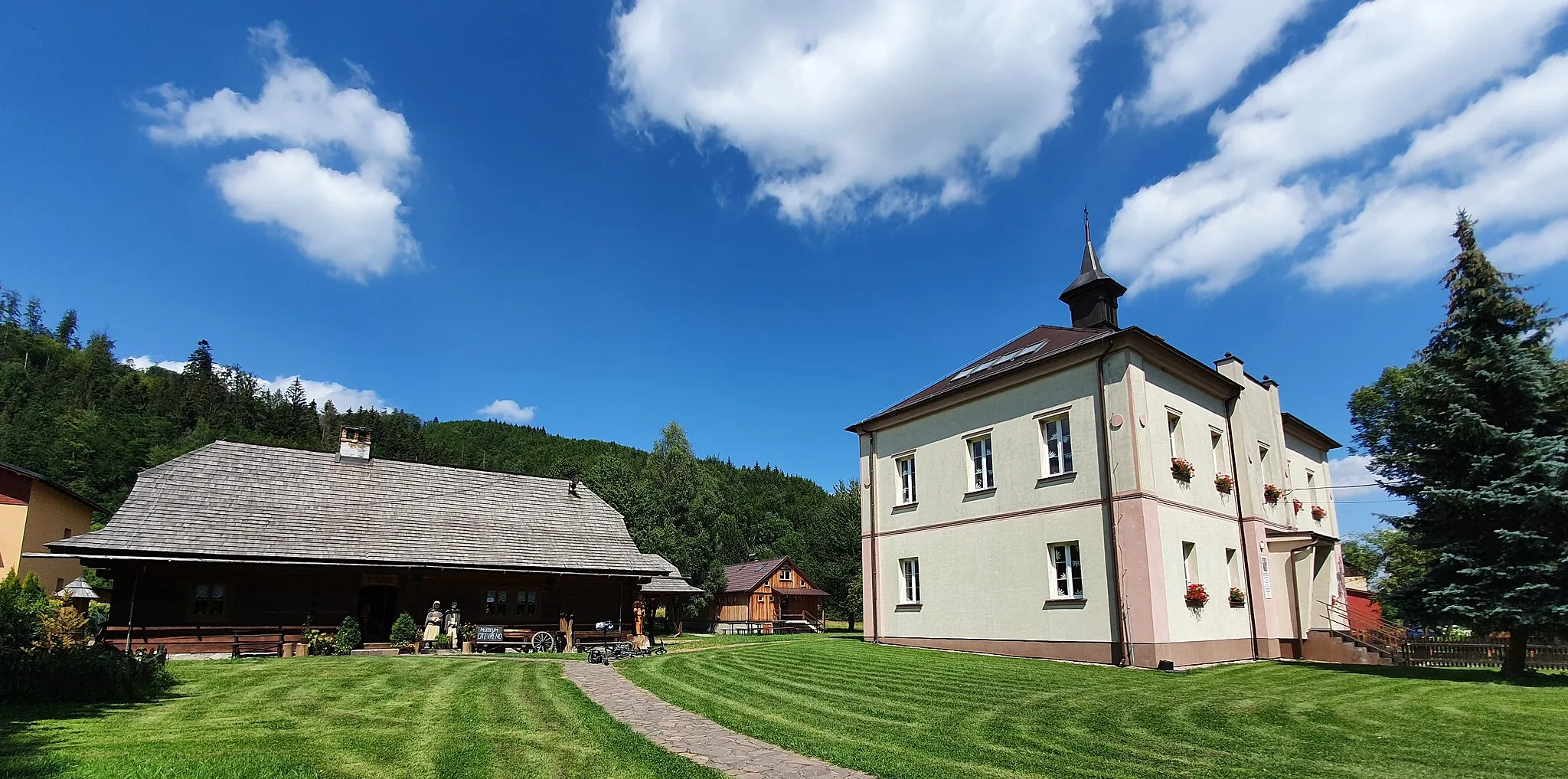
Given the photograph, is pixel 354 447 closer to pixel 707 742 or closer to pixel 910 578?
pixel 910 578

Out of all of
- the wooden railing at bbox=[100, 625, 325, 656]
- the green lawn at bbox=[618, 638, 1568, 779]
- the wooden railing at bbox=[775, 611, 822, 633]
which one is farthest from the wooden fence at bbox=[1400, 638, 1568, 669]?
the wooden railing at bbox=[775, 611, 822, 633]

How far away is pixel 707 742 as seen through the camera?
800 cm

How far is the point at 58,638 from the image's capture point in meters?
10.7

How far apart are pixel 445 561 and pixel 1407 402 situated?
944 inches

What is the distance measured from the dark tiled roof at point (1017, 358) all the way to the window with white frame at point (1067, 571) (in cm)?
463

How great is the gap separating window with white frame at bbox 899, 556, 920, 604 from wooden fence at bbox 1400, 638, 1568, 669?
12.2 metres

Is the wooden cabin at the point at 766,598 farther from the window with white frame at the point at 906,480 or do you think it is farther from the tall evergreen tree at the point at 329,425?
the tall evergreen tree at the point at 329,425

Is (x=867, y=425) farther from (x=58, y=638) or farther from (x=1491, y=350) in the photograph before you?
(x=58, y=638)

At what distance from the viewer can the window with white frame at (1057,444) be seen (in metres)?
18.2

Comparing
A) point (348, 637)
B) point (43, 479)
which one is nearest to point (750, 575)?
point (348, 637)

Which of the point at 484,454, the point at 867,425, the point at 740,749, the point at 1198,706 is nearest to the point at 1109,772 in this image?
the point at 740,749

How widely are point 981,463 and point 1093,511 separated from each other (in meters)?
3.77

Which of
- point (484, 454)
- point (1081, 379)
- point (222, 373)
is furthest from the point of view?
point (222, 373)

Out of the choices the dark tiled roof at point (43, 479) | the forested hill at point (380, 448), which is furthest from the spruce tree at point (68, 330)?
the dark tiled roof at point (43, 479)
